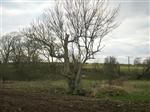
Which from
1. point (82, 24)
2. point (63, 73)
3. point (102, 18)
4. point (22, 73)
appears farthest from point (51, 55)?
point (22, 73)

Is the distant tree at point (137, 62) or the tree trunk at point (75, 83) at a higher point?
the distant tree at point (137, 62)

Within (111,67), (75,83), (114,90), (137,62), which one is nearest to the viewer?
(114,90)

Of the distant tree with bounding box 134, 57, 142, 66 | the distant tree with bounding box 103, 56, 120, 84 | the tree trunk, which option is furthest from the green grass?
the distant tree with bounding box 134, 57, 142, 66

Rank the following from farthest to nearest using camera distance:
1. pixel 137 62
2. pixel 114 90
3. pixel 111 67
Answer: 1. pixel 137 62
2. pixel 111 67
3. pixel 114 90

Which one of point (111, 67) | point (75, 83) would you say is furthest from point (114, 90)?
point (111, 67)

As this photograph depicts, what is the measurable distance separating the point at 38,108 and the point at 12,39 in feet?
176

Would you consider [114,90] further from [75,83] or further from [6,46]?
[6,46]

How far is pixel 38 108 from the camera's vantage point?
12.7 m

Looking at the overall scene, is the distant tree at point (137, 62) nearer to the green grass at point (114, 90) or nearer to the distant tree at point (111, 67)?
the distant tree at point (111, 67)

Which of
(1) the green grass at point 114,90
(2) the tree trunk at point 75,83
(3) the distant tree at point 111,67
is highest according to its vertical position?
(3) the distant tree at point 111,67

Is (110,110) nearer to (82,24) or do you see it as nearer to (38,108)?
(38,108)

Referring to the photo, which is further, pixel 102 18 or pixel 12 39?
pixel 12 39

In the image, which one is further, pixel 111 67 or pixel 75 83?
pixel 111 67

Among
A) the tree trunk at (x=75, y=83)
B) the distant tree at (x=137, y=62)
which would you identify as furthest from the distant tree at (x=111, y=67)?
the tree trunk at (x=75, y=83)
